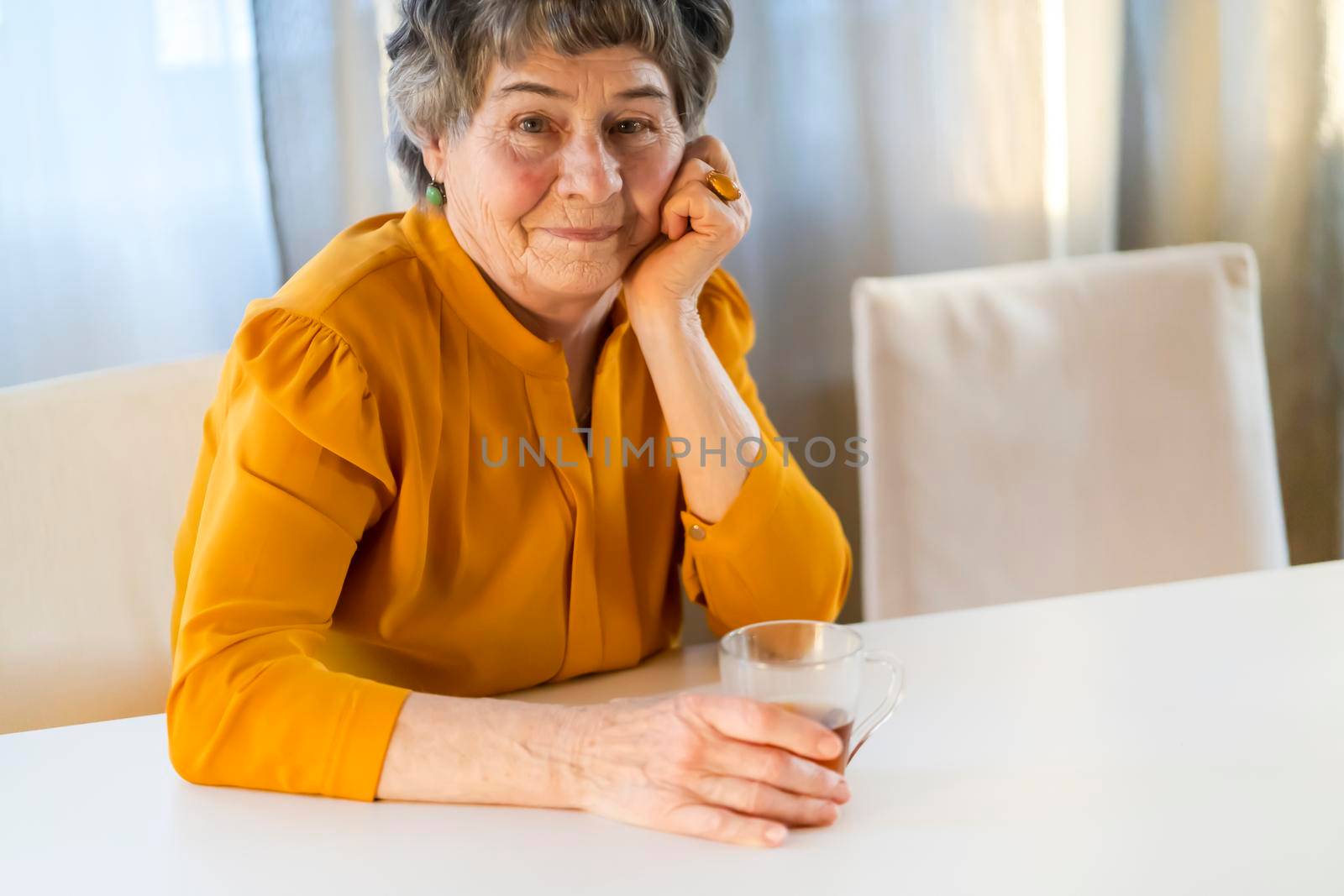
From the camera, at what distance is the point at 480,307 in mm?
1344

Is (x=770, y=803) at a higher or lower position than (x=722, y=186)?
lower

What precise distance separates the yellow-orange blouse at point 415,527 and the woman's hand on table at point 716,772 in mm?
174

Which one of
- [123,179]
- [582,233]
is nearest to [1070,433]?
[582,233]

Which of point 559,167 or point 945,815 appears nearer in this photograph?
point 945,815

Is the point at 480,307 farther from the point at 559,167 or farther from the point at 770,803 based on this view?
the point at 770,803

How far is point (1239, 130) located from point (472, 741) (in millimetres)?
1836

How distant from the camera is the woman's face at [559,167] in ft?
4.21

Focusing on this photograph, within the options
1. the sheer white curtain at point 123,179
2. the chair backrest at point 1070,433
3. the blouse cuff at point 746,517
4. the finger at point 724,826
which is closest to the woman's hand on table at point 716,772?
the finger at point 724,826

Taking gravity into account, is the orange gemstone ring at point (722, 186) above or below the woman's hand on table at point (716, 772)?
above

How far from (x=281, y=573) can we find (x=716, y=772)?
1.36ft

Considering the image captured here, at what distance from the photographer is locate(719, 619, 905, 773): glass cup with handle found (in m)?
0.95

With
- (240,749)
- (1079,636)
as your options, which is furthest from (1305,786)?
(240,749)

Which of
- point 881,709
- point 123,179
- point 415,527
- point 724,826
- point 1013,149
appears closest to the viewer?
point 724,826

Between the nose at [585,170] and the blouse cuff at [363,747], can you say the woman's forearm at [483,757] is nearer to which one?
the blouse cuff at [363,747]
